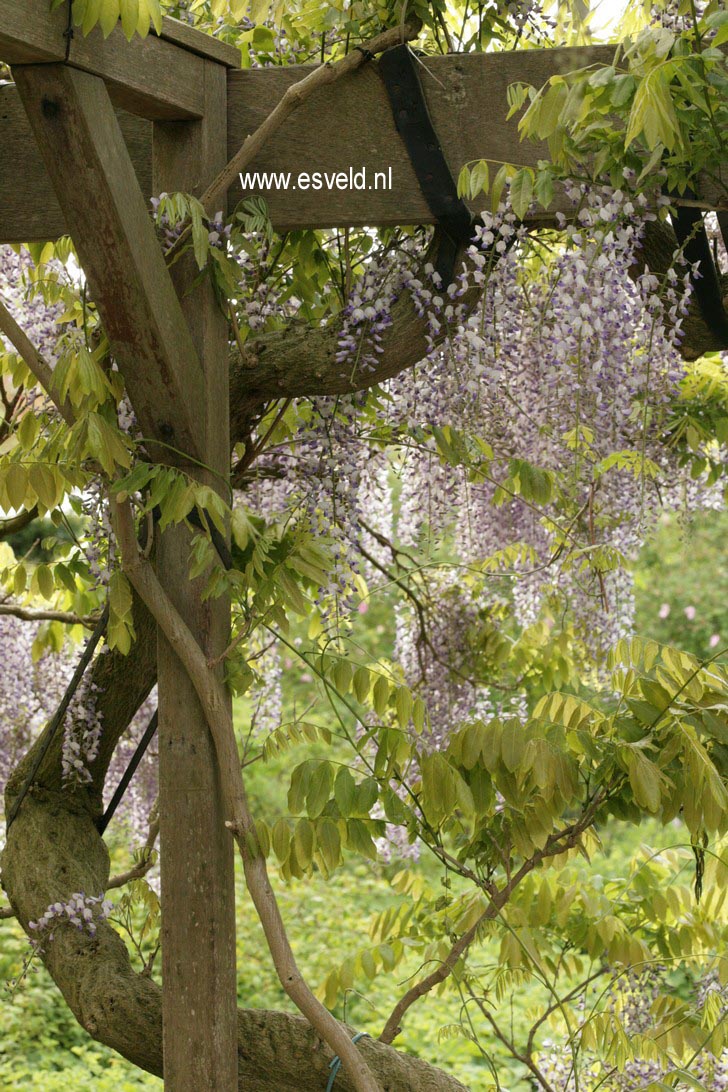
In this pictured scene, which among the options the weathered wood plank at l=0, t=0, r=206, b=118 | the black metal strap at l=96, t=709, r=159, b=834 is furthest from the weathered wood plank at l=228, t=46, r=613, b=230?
the black metal strap at l=96, t=709, r=159, b=834

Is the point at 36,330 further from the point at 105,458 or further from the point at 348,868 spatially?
the point at 348,868

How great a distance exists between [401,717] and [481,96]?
0.91m

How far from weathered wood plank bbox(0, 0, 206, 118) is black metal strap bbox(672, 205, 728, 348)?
707 mm

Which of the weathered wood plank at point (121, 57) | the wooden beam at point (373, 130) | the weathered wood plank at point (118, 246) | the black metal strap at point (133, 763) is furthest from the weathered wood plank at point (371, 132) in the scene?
the black metal strap at point (133, 763)

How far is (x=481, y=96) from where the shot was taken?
5.50ft

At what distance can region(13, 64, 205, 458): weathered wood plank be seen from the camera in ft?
4.70

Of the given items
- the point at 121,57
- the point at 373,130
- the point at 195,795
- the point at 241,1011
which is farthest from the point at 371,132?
the point at 241,1011

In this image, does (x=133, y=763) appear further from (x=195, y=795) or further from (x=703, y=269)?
(x=703, y=269)

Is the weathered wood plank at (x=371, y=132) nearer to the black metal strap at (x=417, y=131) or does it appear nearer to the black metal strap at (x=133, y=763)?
the black metal strap at (x=417, y=131)

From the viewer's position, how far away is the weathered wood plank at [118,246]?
1434 mm

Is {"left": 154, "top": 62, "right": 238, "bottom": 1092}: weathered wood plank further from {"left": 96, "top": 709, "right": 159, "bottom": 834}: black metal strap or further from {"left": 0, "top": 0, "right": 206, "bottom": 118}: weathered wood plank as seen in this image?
{"left": 96, "top": 709, "right": 159, "bottom": 834}: black metal strap

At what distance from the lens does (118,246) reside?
152 cm

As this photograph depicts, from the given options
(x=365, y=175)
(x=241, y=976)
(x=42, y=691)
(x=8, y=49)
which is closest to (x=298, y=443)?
(x=365, y=175)

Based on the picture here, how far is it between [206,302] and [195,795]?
0.72m
